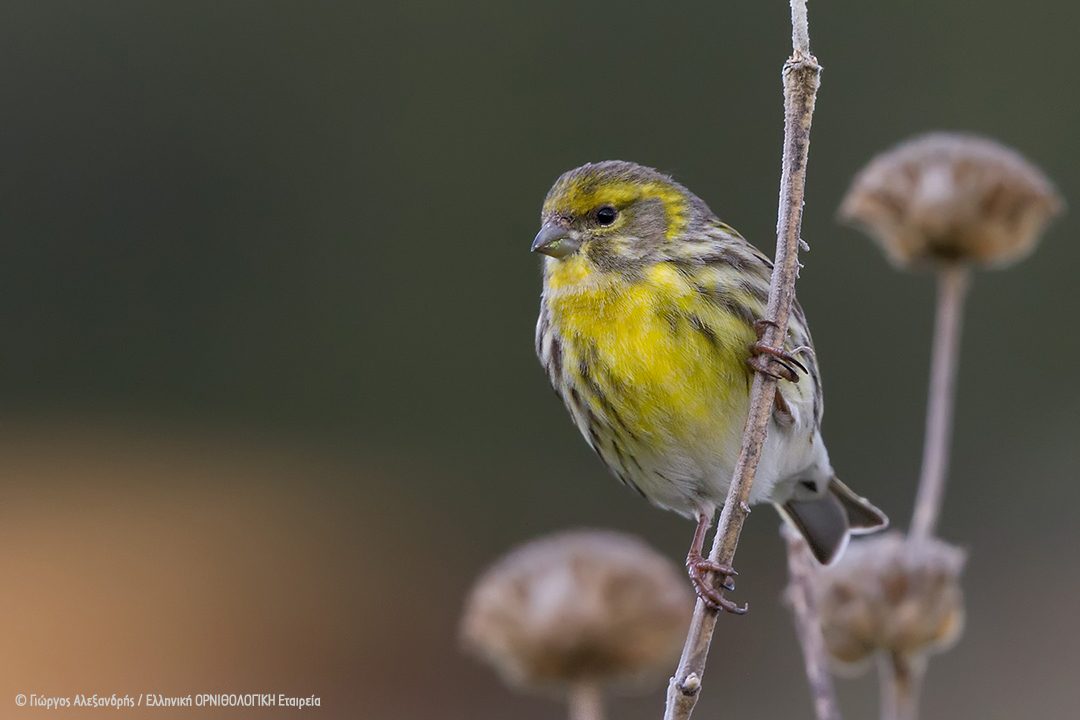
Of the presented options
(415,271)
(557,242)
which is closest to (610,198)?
(557,242)

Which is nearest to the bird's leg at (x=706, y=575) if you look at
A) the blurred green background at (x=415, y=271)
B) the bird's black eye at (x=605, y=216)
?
the bird's black eye at (x=605, y=216)

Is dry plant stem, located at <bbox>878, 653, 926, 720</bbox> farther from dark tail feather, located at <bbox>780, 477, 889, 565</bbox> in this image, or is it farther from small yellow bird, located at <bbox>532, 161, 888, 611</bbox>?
dark tail feather, located at <bbox>780, 477, 889, 565</bbox>

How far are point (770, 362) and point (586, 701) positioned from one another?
4.07 ft

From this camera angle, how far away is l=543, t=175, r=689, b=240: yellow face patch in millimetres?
3377

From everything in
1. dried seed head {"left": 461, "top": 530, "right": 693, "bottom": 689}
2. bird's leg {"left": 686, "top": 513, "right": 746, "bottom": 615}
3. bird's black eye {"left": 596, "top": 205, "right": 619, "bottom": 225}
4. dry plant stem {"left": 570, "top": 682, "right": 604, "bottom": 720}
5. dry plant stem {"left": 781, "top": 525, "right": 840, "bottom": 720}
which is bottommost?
bird's leg {"left": 686, "top": 513, "right": 746, "bottom": 615}

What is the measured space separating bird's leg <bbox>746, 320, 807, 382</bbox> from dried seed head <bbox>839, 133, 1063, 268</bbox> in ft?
1.08

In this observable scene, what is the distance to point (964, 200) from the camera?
273cm

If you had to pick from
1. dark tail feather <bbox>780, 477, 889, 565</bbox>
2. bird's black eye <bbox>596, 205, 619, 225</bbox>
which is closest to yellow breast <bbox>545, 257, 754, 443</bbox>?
Answer: bird's black eye <bbox>596, 205, 619, 225</bbox>

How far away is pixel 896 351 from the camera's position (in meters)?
8.84

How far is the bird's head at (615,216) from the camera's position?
3291 mm

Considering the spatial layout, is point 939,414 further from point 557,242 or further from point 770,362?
point 557,242

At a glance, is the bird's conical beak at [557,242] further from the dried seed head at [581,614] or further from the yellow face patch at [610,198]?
the dried seed head at [581,614]

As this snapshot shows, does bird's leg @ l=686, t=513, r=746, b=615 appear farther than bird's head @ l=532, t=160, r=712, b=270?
No

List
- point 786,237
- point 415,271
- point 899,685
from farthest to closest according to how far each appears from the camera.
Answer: point 415,271, point 786,237, point 899,685
